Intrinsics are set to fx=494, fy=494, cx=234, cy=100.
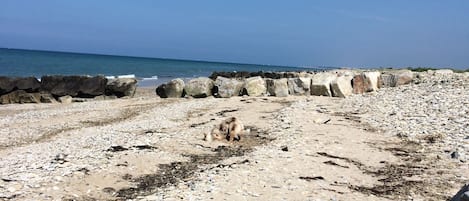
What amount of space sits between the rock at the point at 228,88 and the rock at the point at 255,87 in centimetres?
37

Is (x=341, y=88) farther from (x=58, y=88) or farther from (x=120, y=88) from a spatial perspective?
(x=58, y=88)

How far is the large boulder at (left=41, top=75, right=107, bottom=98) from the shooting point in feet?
82.9

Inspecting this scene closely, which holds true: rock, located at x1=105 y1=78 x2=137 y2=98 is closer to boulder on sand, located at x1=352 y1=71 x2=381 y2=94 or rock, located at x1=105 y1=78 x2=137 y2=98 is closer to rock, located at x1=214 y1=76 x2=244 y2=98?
rock, located at x1=214 y1=76 x2=244 y2=98

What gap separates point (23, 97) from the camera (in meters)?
23.8

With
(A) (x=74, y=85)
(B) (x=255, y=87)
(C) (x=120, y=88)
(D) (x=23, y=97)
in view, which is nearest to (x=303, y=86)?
(B) (x=255, y=87)

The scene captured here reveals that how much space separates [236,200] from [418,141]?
556cm

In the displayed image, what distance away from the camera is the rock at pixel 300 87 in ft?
72.0

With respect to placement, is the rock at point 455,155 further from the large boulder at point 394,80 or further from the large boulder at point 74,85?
the large boulder at point 74,85

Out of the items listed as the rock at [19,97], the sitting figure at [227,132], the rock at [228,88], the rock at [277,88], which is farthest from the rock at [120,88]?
the sitting figure at [227,132]

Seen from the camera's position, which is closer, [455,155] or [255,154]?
[455,155]

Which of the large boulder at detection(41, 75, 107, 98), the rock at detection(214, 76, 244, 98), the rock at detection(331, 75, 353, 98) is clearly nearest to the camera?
the rock at detection(331, 75, 353, 98)

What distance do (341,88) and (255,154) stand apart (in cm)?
1213

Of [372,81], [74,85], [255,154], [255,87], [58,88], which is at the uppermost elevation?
[372,81]

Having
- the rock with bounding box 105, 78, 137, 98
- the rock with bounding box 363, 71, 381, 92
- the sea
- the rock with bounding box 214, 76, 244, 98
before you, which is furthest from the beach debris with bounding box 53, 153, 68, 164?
the sea
